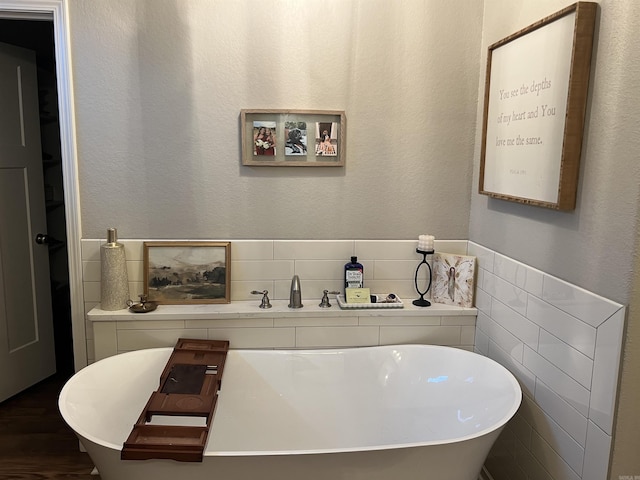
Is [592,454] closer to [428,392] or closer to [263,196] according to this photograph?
[428,392]

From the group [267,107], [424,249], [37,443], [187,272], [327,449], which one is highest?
[267,107]

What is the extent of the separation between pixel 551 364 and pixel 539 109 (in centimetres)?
90

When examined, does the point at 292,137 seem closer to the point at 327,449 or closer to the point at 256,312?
the point at 256,312

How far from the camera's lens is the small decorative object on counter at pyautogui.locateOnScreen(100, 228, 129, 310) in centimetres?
233

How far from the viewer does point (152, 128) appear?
2359 mm

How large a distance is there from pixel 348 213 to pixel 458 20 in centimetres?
103

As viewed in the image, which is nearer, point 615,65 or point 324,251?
point 615,65

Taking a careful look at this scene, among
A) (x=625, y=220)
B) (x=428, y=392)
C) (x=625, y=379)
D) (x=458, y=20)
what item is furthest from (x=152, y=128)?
(x=625, y=379)

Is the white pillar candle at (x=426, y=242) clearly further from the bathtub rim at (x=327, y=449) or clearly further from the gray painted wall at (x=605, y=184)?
the gray painted wall at (x=605, y=184)

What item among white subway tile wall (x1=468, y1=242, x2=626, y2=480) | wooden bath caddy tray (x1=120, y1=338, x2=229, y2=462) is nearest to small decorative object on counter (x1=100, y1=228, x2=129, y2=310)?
wooden bath caddy tray (x1=120, y1=338, x2=229, y2=462)

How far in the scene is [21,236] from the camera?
3057mm

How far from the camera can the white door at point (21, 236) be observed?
2.93 meters

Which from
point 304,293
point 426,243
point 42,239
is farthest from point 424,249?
point 42,239

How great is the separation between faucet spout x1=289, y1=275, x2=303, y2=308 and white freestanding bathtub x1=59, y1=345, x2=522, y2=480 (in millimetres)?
215
